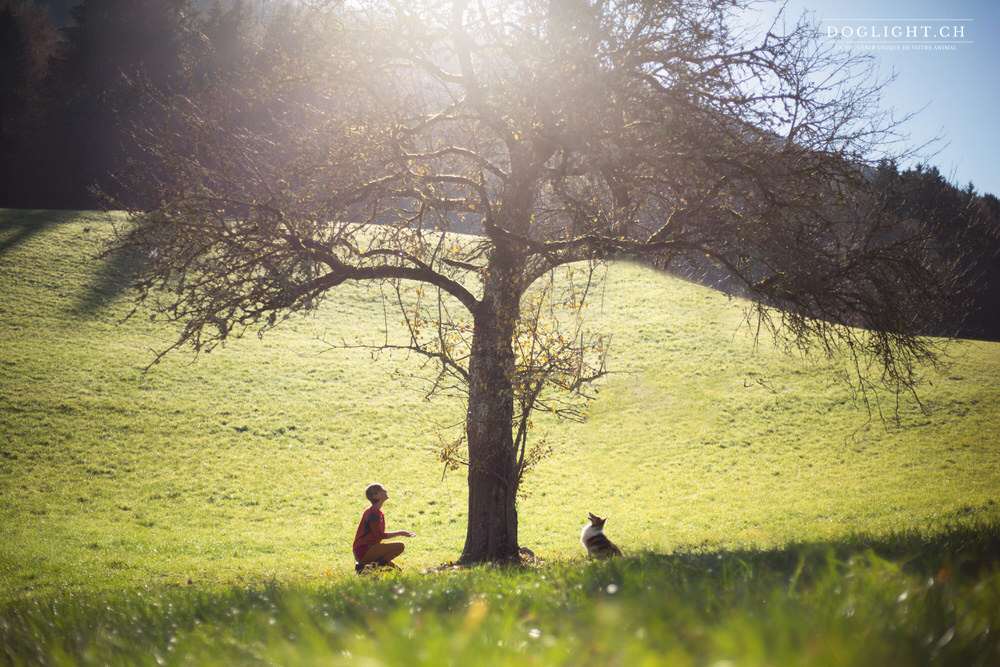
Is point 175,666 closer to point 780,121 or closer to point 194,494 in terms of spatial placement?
point 780,121

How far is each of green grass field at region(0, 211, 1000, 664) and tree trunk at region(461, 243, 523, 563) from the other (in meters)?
1.45

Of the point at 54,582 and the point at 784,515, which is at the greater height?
the point at 784,515

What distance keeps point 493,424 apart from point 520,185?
3.85 meters

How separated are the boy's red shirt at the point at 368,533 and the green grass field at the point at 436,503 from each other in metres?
0.82

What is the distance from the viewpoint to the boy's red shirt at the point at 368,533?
8.93 meters

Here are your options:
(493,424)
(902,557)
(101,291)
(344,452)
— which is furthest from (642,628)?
(101,291)

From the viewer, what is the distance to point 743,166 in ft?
25.6

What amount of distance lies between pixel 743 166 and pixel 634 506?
12636 mm

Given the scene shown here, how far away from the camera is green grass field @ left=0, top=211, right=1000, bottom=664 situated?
6.44 ft

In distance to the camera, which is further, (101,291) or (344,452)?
(101,291)

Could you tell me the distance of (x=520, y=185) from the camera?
927cm

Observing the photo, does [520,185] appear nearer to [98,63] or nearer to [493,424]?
[493,424]

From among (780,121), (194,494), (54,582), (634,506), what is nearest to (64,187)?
(194,494)

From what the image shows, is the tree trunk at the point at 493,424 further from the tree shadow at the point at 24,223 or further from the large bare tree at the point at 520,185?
the tree shadow at the point at 24,223
